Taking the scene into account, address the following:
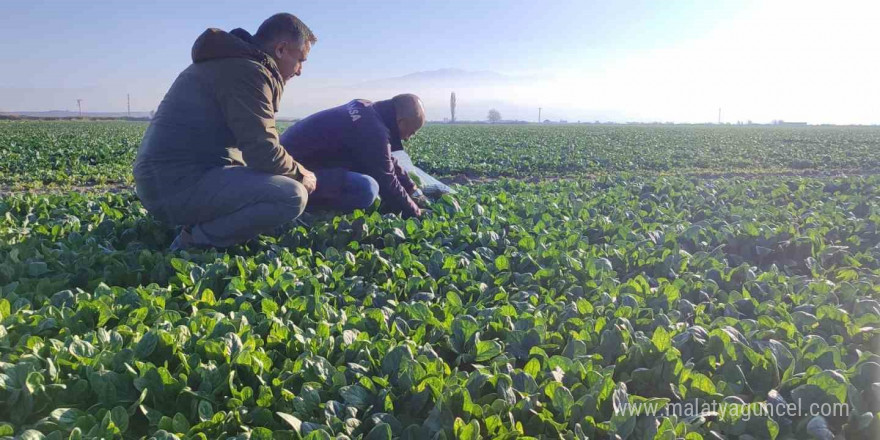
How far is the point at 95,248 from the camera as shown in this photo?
4.05 metres

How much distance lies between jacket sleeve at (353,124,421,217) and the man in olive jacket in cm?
88

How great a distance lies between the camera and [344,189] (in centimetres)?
508

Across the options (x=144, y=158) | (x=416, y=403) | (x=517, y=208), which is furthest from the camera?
(x=517, y=208)

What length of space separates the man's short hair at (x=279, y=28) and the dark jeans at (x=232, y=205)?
0.91 m

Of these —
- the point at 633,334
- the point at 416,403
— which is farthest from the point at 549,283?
the point at 416,403

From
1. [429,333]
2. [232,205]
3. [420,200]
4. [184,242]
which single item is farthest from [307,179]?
[429,333]

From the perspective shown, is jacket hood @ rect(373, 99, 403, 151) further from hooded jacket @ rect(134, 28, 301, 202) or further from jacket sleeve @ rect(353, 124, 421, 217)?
hooded jacket @ rect(134, 28, 301, 202)

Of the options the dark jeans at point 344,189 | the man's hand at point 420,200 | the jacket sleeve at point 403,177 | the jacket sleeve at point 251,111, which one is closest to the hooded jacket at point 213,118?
the jacket sleeve at point 251,111

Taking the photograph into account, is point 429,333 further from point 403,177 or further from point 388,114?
point 403,177

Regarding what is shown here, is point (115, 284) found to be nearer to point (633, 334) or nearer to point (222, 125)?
point (222, 125)

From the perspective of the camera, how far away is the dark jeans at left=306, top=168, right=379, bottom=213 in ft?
16.6

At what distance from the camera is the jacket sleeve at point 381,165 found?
4.99m

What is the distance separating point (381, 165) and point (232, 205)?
1410 millimetres

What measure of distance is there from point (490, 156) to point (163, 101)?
45.2 feet
